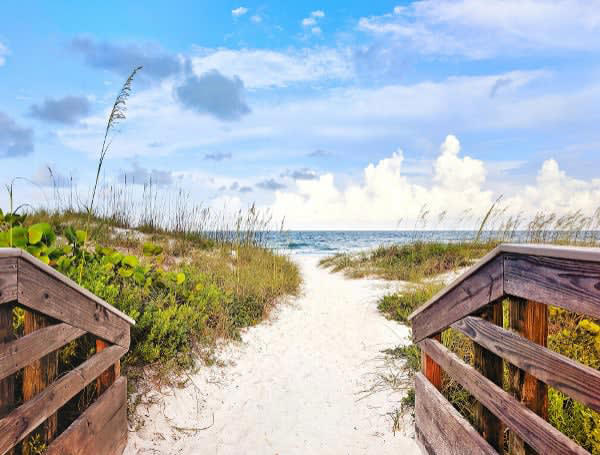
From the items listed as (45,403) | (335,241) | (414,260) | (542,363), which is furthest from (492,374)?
(335,241)

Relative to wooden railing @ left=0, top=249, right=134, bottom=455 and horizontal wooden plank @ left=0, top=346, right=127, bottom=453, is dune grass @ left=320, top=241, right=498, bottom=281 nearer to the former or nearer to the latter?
wooden railing @ left=0, top=249, right=134, bottom=455

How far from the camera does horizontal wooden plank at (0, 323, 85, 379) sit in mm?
1796

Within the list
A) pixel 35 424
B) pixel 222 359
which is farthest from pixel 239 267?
pixel 35 424

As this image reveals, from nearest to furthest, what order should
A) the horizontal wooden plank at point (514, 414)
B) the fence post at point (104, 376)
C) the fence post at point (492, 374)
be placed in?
the horizontal wooden plank at point (514, 414)
the fence post at point (492, 374)
the fence post at point (104, 376)

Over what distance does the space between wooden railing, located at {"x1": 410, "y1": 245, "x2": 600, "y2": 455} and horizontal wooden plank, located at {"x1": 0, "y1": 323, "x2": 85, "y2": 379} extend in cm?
221

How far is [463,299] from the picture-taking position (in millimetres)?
2637

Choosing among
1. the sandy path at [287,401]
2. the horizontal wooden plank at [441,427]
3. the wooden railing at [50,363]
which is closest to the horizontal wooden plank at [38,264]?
the wooden railing at [50,363]

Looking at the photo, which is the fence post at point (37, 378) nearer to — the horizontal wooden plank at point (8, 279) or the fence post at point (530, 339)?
the horizontal wooden plank at point (8, 279)

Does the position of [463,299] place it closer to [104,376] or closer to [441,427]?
[441,427]

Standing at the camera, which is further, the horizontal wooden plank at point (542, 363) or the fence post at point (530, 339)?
the fence post at point (530, 339)

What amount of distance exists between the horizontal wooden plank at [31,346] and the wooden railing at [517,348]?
2211mm

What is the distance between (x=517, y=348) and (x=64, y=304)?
89.3 inches

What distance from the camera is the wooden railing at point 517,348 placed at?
160 cm

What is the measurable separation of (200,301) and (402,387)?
8.82ft
